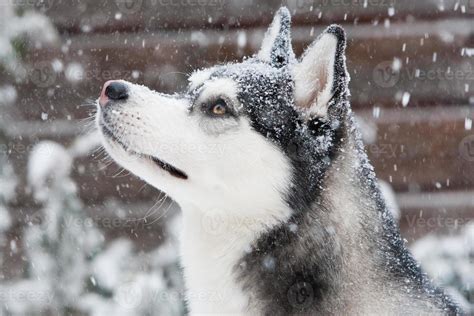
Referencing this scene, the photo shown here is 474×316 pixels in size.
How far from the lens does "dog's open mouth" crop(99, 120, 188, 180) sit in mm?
1923

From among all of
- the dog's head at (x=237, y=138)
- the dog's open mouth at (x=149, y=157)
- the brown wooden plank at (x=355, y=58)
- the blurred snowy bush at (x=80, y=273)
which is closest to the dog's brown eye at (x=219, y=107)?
the dog's head at (x=237, y=138)

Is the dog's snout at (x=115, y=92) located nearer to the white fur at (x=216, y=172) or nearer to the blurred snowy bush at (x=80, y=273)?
the white fur at (x=216, y=172)

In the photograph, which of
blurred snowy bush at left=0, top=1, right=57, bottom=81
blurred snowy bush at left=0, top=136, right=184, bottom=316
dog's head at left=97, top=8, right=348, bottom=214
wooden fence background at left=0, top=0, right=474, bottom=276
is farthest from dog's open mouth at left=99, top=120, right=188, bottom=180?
blurred snowy bush at left=0, top=1, right=57, bottom=81

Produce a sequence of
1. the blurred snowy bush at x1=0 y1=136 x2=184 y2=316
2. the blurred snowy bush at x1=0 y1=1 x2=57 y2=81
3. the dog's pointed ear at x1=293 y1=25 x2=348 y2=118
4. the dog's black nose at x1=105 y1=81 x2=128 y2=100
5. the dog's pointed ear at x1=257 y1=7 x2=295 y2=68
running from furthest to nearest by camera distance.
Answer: the blurred snowy bush at x1=0 y1=1 x2=57 y2=81 → the blurred snowy bush at x1=0 y1=136 x2=184 y2=316 → the dog's pointed ear at x1=257 y1=7 x2=295 y2=68 → the dog's black nose at x1=105 y1=81 x2=128 y2=100 → the dog's pointed ear at x1=293 y1=25 x2=348 y2=118

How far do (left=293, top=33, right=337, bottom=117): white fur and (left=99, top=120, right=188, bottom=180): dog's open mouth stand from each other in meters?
0.39

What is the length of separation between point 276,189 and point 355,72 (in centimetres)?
199

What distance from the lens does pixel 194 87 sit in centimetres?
211

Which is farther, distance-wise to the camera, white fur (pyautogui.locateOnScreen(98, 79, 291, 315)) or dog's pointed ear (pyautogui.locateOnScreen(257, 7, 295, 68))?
dog's pointed ear (pyautogui.locateOnScreen(257, 7, 295, 68))

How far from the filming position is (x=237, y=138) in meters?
1.93

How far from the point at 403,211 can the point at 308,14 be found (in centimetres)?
117

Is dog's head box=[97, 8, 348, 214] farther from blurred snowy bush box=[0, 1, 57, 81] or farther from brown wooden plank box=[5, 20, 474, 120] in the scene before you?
blurred snowy bush box=[0, 1, 57, 81]

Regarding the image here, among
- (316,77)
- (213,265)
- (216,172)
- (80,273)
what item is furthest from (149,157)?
(80,273)

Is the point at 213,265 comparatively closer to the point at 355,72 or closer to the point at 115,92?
the point at 115,92

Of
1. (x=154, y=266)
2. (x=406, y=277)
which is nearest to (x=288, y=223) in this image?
(x=406, y=277)
